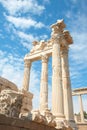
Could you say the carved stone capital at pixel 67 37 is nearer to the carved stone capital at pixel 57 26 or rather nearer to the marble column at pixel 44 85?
the carved stone capital at pixel 57 26

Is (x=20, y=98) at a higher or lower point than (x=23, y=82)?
lower

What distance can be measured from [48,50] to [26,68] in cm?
428

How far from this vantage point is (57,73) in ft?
53.5

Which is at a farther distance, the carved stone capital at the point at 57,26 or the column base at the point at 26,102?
the carved stone capital at the point at 57,26

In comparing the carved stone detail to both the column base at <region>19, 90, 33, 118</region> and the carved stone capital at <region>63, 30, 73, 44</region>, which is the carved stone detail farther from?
the carved stone capital at <region>63, 30, 73, 44</region>

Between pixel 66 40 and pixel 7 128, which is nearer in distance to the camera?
pixel 7 128

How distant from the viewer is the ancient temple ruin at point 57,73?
14562 millimetres

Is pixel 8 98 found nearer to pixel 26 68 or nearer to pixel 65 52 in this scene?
pixel 65 52

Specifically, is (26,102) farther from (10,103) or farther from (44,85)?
(10,103)

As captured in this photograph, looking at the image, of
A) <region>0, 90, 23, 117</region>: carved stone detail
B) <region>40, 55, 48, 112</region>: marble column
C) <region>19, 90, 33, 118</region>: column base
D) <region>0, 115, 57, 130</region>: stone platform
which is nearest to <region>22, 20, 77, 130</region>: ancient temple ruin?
<region>40, 55, 48, 112</region>: marble column

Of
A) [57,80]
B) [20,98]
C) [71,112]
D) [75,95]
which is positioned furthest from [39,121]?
[75,95]

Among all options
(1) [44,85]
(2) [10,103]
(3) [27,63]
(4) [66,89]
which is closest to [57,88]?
(4) [66,89]

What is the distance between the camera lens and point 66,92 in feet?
60.0

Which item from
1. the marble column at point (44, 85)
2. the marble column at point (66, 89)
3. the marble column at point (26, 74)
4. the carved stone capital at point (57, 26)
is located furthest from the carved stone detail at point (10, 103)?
the marble column at point (26, 74)
